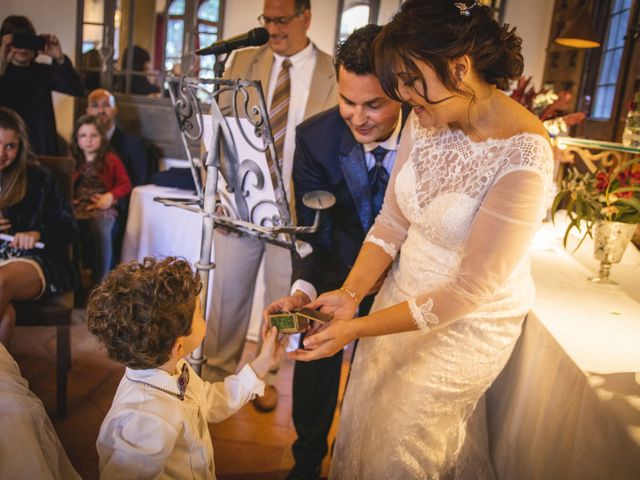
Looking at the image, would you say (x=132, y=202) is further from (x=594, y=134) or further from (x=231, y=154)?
Result: (x=594, y=134)

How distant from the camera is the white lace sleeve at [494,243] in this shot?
49.1 inches

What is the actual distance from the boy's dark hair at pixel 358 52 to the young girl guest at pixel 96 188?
2736 millimetres

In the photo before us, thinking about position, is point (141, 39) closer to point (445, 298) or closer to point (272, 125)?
point (272, 125)

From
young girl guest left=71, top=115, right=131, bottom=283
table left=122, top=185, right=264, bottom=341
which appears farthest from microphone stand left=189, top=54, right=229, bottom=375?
young girl guest left=71, top=115, right=131, bottom=283

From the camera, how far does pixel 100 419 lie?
2527 millimetres

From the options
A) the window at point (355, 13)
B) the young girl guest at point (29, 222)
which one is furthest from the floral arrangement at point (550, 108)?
the window at point (355, 13)

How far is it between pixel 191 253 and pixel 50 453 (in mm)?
2195

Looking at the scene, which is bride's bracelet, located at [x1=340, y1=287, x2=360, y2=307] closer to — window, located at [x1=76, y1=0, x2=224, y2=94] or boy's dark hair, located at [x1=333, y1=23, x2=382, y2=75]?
boy's dark hair, located at [x1=333, y1=23, x2=382, y2=75]

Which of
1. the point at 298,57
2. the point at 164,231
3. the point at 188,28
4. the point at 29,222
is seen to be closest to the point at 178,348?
the point at 29,222

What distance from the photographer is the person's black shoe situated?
210 cm

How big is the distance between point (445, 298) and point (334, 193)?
73 centimetres

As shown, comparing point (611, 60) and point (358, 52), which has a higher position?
point (611, 60)

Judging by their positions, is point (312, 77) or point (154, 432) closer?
point (154, 432)

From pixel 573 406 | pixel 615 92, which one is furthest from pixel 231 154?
pixel 615 92
